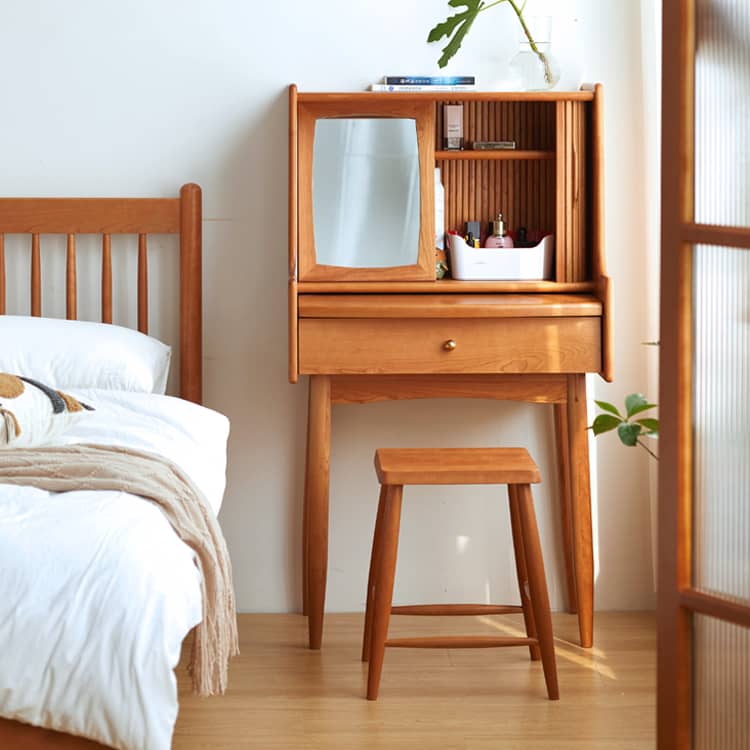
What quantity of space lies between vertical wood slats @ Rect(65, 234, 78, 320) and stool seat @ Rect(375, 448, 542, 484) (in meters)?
0.98

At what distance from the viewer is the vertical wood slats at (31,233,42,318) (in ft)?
9.52

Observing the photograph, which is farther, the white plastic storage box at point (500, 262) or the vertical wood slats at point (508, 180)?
the vertical wood slats at point (508, 180)

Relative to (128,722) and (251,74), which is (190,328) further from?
(128,722)

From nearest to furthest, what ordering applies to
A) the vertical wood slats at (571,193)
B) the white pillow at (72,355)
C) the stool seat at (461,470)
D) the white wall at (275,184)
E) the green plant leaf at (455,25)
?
the stool seat at (461,470), the white pillow at (72,355), the green plant leaf at (455,25), the vertical wood slats at (571,193), the white wall at (275,184)

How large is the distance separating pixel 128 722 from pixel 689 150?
1084mm

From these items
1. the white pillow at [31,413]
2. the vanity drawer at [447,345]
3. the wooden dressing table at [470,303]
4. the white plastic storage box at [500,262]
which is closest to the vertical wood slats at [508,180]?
the wooden dressing table at [470,303]

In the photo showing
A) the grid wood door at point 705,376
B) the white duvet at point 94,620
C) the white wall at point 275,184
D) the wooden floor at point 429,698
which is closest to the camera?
the white duvet at point 94,620

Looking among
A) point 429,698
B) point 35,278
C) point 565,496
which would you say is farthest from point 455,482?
point 35,278

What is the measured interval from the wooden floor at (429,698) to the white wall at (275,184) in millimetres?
227

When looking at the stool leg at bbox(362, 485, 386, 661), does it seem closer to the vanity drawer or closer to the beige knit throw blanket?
the vanity drawer

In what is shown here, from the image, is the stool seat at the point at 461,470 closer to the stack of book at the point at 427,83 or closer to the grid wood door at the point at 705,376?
the grid wood door at the point at 705,376

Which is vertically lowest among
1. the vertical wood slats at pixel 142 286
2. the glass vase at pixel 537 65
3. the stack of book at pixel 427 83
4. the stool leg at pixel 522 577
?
the stool leg at pixel 522 577

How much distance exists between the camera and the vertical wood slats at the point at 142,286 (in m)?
2.90

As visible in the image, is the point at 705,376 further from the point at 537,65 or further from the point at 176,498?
the point at 537,65
